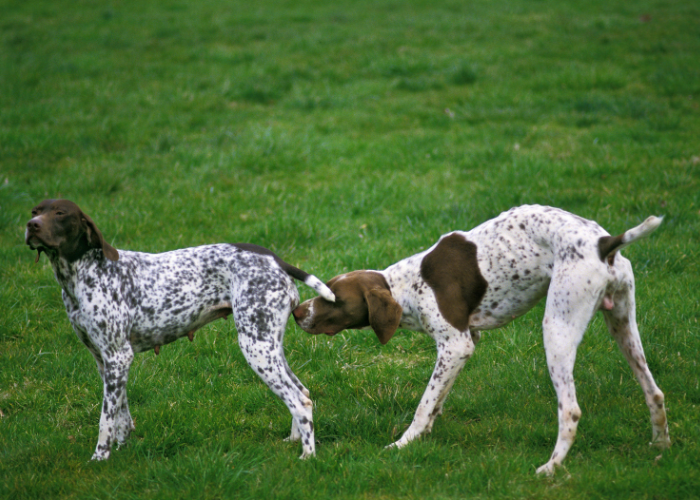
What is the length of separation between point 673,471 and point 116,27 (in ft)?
48.5

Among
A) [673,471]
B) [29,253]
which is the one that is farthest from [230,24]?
[673,471]

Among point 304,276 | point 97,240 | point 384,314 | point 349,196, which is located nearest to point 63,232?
point 97,240

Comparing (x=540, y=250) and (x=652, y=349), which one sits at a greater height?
(x=540, y=250)

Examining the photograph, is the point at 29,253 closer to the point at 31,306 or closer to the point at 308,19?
the point at 31,306

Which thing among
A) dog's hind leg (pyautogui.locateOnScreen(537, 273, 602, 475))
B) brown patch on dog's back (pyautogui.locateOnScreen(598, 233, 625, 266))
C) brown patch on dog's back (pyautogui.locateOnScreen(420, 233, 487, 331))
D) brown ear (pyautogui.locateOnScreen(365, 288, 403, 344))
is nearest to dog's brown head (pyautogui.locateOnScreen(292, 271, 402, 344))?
brown ear (pyautogui.locateOnScreen(365, 288, 403, 344))

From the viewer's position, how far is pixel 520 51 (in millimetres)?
12508

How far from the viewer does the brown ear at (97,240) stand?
13.4ft

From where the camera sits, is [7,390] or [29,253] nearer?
[7,390]

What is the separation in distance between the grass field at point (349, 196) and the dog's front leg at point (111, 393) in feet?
0.38

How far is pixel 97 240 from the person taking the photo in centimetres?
419

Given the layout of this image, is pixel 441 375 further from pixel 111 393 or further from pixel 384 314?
pixel 111 393

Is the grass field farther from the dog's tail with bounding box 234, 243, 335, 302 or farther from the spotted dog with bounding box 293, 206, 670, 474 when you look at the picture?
the dog's tail with bounding box 234, 243, 335, 302

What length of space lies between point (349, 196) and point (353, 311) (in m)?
3.77

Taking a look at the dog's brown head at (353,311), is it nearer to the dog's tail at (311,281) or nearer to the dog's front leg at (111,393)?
the dog's tail at (311,281)
